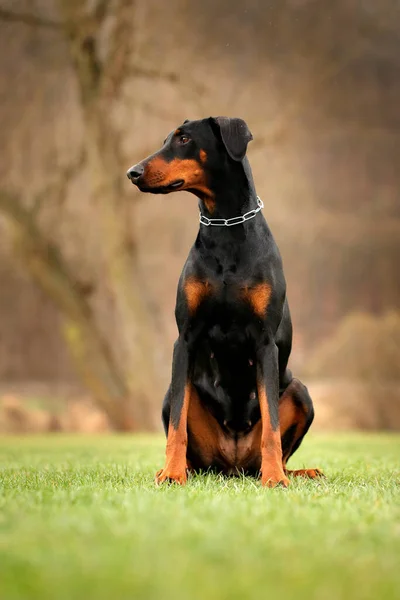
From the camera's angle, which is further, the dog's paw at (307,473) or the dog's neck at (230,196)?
the dog's paw at (307,473)

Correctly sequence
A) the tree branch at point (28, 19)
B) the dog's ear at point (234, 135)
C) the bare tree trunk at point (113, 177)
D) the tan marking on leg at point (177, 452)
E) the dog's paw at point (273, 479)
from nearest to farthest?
1. the dog's paw at point (273, 479)
2. the tan marking on leg at point (177, 452)
3. the dog's ear at point (234, 135)
4. the tree branch at point (28, 19)
5. the bare tree trunk at point (113, 177)

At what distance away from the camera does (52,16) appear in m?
10.9

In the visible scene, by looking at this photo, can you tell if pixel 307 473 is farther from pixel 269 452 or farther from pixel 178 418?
A: pixel 178 418

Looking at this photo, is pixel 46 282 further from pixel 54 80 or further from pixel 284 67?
pixel 284 67

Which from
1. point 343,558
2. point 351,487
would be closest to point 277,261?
point 351,487

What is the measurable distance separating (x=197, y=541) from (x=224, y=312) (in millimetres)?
1652

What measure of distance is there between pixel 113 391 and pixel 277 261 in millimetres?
7942

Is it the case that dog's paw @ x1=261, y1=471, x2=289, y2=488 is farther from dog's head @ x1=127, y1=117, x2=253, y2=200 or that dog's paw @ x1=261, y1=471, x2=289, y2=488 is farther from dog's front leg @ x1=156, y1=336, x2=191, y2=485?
dog's head @ x1=127, y1=117, x2=253, y2=200

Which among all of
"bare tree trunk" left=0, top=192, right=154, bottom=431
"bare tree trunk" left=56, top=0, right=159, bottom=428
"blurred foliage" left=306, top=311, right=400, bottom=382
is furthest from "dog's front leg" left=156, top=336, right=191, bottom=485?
"blurred foliage" left=306, top=311, right=400, bottom=382

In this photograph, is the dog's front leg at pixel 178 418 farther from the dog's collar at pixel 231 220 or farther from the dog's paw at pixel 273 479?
the dog's collar at pixel 231 220

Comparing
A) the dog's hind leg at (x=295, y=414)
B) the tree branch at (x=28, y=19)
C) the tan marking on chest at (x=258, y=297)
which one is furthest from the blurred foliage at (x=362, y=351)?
the tan marking on chest at (x=258, y=297)

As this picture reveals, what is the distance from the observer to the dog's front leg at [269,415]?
10.9 feet

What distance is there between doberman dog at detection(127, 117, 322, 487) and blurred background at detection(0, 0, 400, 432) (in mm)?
7217

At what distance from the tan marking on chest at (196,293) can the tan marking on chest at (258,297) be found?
16 centimetres
